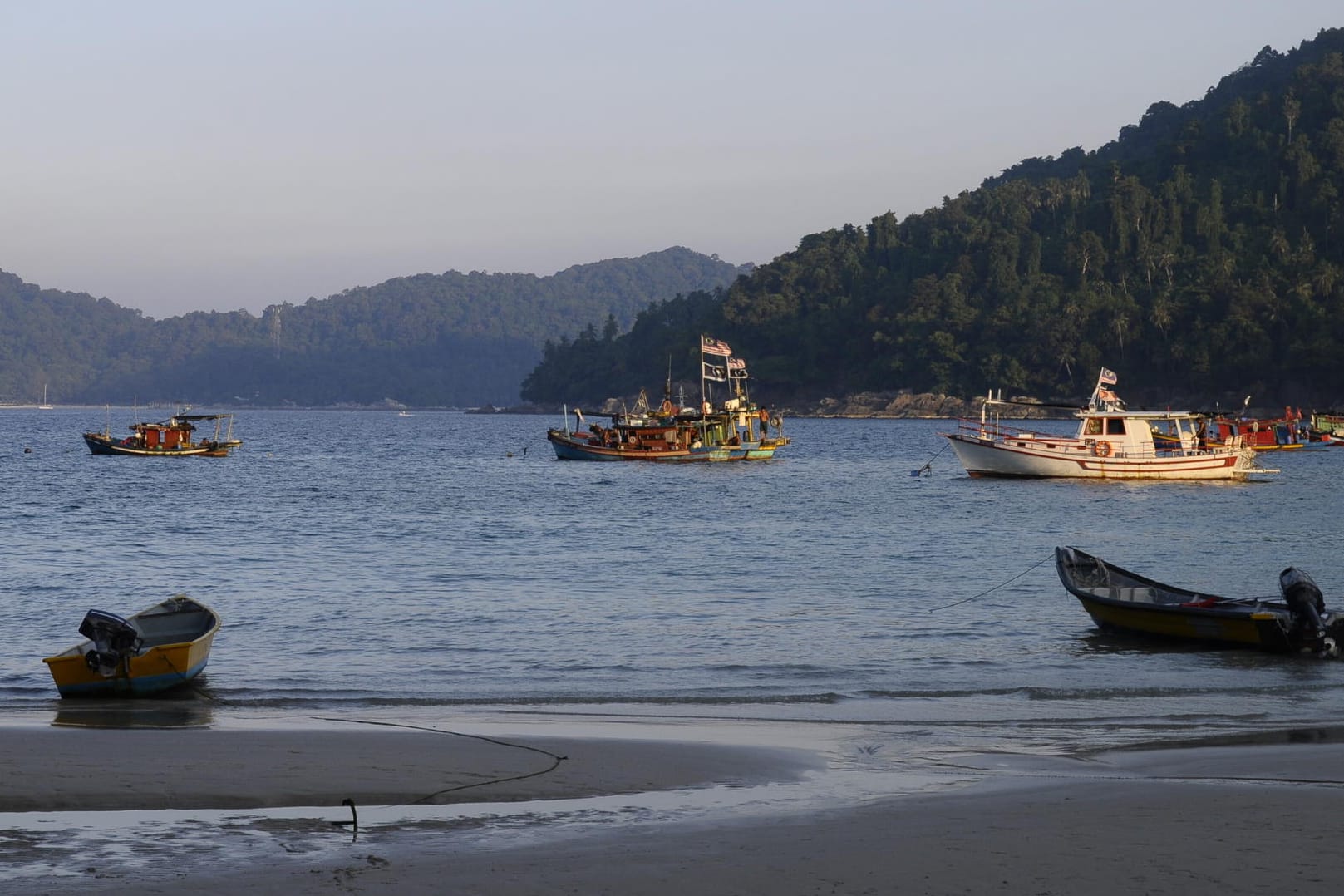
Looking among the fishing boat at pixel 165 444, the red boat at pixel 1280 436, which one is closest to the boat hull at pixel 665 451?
the fishing boat at pixel 165 444

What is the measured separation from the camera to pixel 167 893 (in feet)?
26.6

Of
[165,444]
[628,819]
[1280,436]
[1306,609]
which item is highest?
[1280,436]

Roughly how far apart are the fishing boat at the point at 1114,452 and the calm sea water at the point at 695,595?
1050 mm

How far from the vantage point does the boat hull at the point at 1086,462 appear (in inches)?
2429

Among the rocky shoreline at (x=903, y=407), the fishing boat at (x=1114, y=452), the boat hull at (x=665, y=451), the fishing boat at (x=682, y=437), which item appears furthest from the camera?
the rocky shoreline at (x=903, y=407)

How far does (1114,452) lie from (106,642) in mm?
52033

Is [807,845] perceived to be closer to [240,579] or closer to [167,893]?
[167,893]

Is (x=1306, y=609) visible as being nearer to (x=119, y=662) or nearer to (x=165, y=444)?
(x=119, y=662)

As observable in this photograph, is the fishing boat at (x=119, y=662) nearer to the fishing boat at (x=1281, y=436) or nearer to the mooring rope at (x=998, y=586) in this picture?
the mooring rope at (x=998, y=586)

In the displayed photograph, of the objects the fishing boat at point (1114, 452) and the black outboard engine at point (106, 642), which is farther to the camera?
the fishing boat at point (1114, 452)

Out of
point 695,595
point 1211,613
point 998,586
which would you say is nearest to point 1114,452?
point 998,586

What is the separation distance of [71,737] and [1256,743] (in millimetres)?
11205

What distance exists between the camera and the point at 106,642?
16.2m

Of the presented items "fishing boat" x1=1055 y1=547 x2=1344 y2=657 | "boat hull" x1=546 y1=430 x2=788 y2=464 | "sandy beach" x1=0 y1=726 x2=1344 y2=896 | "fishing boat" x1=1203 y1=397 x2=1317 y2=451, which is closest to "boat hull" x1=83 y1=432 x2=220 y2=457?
"boat hull" x1=546 y1=430 x2=788 y2=464
